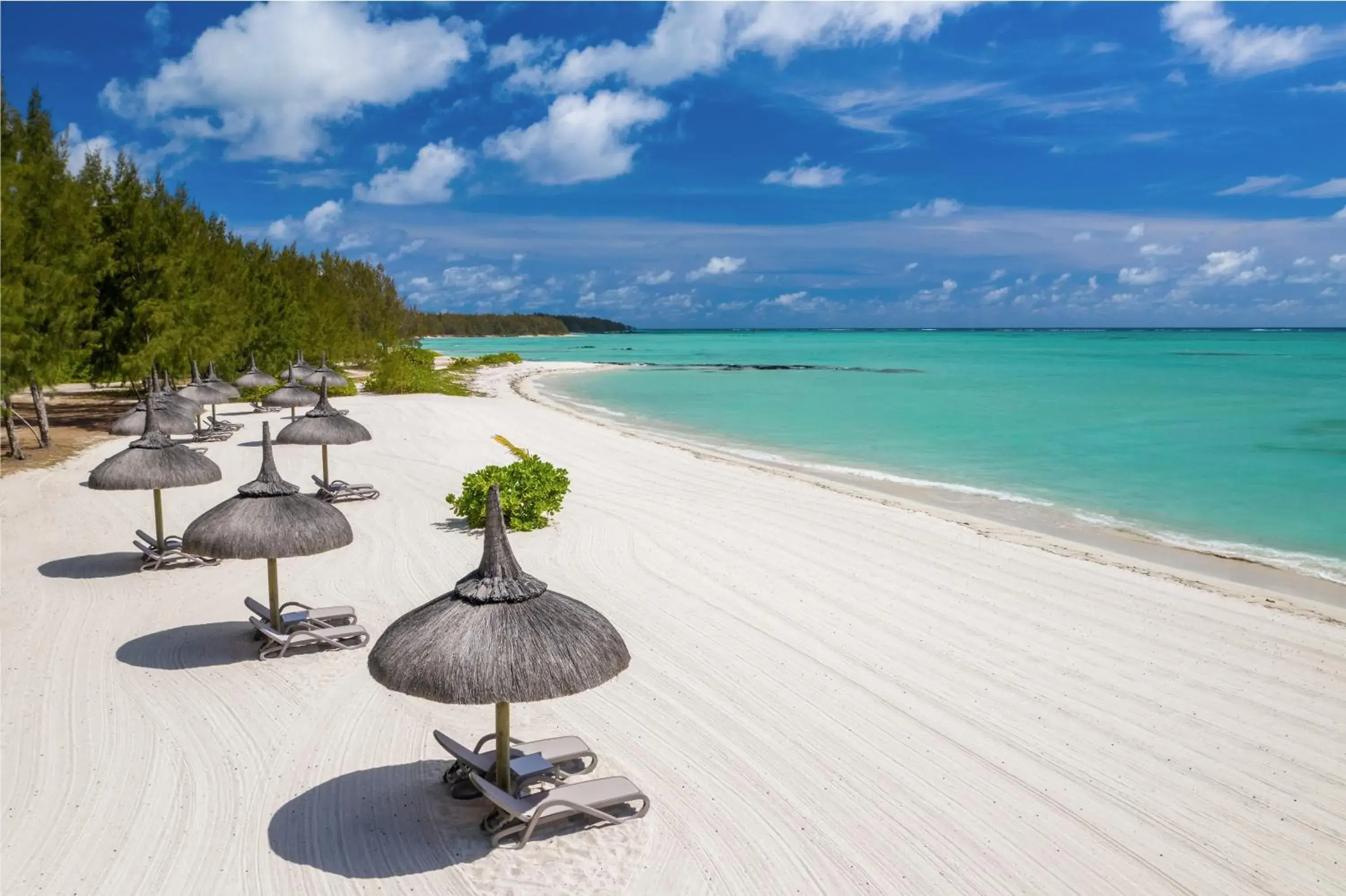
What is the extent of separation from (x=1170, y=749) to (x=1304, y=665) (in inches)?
111

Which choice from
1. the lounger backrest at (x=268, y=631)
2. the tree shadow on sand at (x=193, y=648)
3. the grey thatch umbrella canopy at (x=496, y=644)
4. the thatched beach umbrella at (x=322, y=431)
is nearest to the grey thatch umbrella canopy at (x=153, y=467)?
the tree shadow on sand at (x=193, y=648)

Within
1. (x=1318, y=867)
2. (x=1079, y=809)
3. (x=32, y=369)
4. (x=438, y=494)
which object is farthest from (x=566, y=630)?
(x=32, y=369)

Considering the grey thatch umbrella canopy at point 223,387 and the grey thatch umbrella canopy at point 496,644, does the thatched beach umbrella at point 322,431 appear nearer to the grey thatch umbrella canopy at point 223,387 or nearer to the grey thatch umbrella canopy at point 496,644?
the grey thatch umbrella canopy at point 496,644

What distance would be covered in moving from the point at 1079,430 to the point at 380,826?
29.1 meters

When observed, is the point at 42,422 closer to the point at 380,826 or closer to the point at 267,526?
the point at 267,526

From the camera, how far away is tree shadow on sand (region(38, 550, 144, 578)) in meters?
10.8

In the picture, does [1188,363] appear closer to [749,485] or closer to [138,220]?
[749,485]

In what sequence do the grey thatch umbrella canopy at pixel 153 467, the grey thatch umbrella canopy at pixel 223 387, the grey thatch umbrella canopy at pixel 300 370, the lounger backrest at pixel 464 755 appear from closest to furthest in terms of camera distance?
the lounger backrest at pixel 464 755, the grey thatch umbrella canopy at pixel 153 467, the grey thatch umbrella canopy at pixel 223 387, the grey thatch umbrella canopy at pixel 300 370

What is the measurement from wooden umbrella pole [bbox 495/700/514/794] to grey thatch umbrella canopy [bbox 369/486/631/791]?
0.42 m

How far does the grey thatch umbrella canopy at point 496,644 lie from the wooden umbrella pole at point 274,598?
3.49 metres

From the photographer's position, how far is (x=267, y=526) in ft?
24.9

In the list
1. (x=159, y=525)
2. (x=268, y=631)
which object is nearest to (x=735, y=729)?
(x=268, y=631)

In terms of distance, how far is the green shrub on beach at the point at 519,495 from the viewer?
42.7ft

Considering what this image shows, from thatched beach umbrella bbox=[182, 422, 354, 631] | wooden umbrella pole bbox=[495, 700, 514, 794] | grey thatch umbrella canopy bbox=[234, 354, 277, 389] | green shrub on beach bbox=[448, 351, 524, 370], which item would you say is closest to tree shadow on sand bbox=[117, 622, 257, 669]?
thatched beach umbrella bbox=[182, 422, 354, 631]
